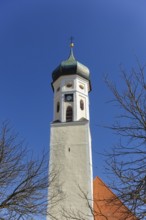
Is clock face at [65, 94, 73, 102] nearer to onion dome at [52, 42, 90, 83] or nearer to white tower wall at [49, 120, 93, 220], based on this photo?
onion dome at [52, 42, 90, 83]

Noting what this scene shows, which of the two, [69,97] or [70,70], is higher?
[70,70]

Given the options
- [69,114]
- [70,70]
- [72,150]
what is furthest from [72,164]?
[70,70]

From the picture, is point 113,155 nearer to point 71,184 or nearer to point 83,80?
point 71,184

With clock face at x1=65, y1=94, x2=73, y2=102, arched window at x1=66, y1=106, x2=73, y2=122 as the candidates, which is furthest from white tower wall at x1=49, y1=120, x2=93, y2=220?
clock face at x1=65, y1=94, x2=73, y2=102

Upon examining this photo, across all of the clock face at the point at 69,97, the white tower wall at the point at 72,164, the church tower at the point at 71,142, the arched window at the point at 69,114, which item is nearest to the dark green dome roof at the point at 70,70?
the church tower at the point at 71,142

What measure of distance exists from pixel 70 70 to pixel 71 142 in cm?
605

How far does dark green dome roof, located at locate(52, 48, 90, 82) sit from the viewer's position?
2122 centimetres

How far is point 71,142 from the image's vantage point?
17188 mm

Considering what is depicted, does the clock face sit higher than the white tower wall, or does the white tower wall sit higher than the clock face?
the clock face

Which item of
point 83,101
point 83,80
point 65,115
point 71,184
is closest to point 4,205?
point 71,184

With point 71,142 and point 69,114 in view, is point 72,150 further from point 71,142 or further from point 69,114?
point 69,114

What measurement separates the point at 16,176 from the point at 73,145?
9.02 metres

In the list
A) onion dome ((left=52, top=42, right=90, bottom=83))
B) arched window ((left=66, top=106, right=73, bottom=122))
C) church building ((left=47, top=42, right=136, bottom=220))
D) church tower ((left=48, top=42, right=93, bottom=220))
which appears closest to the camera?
church building ((left=47, top=42, right=136, bottom=220))

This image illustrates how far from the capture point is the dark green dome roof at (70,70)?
69.6 feet
